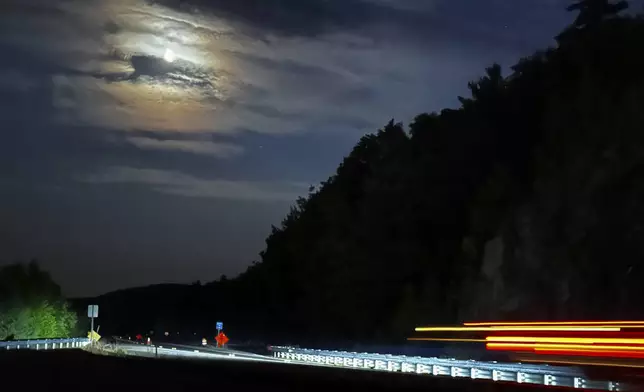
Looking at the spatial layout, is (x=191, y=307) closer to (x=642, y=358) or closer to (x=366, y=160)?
(x=366, y=160)

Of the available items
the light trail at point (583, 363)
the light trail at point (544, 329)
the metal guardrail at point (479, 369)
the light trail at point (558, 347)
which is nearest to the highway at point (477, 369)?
Answer: the metal guardrail at point (479, 369)

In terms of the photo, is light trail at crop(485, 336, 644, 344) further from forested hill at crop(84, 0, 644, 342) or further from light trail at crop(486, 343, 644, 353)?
forested hill at crop(84, 0, 644, 342)

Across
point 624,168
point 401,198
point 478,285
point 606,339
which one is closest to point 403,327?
point 478,285

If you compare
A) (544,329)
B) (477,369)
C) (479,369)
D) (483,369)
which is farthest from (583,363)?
(477,369)

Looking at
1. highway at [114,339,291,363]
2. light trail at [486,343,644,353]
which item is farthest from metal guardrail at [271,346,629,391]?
highway at [114,339,291,363]

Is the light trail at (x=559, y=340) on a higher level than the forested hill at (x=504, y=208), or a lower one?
lower

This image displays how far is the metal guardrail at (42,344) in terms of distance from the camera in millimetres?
67425

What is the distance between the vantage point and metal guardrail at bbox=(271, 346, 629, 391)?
1082 inches

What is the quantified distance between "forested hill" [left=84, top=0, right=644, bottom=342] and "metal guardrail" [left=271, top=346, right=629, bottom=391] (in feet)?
29.9

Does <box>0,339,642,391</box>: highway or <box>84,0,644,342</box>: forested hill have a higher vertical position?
<box>84,0,644,342</box>: forested hill

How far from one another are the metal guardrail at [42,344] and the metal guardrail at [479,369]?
25.4 metres

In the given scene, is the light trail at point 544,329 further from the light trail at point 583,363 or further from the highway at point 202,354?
the highway at point 202,354

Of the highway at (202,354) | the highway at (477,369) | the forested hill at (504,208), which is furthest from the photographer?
the highway at (202,354)

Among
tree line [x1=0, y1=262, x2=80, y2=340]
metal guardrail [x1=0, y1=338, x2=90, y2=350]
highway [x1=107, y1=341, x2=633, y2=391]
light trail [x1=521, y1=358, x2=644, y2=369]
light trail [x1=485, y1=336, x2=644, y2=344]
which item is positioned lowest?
highway [x1=107, y1=341, x2=633, y2=391]
